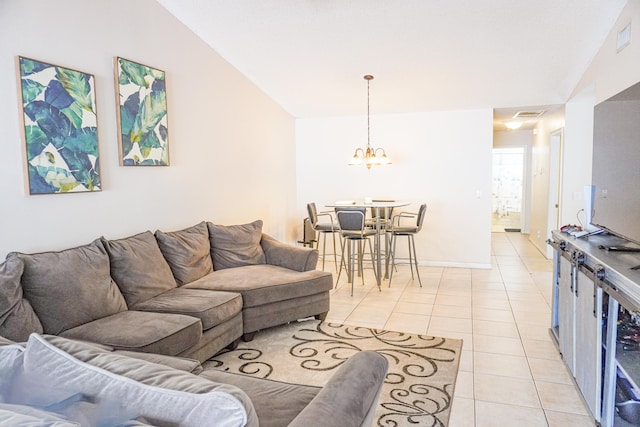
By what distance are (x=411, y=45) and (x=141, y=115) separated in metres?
2.60

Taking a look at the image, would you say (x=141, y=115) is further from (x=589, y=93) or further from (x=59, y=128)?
(x=589, y=93)

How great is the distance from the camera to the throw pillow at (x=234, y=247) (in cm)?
417

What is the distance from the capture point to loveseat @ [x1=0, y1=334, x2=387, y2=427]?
3.26 ft

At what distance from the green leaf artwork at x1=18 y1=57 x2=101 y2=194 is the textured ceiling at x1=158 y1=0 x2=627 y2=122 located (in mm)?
1340

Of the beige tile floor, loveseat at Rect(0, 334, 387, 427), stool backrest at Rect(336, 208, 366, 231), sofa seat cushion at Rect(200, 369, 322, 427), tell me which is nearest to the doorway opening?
the beige tile floor

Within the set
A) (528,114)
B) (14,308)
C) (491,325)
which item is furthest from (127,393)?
(528,114)

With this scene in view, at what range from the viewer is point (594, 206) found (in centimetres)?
298

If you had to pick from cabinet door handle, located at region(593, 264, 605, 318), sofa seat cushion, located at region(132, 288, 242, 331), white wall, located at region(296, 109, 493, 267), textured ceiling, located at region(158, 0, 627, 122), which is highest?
textured ceiling, located at region(158, 0, 627, 122)

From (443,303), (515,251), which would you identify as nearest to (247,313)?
(443,303)

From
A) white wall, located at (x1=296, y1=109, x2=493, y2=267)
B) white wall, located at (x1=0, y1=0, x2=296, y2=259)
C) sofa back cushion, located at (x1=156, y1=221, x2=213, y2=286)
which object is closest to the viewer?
white wall, located at (x1=0, y1=0, x2=296, y2=259)

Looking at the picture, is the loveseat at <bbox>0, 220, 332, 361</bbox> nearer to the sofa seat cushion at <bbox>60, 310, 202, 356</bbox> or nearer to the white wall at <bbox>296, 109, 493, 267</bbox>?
the sofa seat cushion at <bbox>60, 310, 202, 356</bbox>

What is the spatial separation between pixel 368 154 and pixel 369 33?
152 cm

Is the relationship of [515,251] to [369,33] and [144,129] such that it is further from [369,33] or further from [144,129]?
[144,129]

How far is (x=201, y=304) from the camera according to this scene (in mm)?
3035
